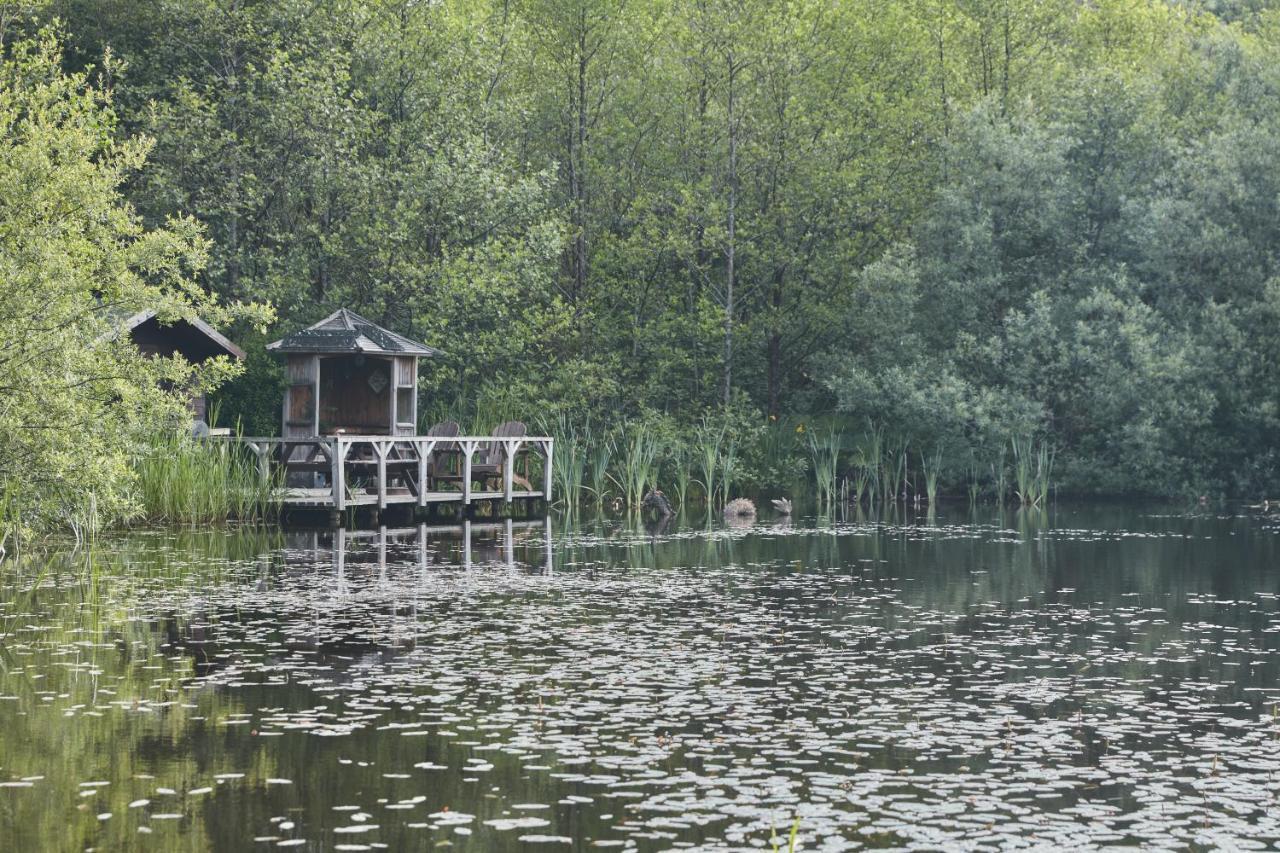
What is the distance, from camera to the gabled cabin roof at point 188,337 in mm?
29062

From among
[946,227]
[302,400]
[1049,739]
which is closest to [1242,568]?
[1049,739]

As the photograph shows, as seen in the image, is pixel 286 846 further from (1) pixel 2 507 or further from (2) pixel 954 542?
(2) pixel 954 542

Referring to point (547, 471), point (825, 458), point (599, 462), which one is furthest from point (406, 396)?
point (825, 458)

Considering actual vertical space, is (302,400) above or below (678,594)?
above

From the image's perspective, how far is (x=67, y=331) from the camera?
18.6 meters

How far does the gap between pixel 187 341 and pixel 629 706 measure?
21.7 m

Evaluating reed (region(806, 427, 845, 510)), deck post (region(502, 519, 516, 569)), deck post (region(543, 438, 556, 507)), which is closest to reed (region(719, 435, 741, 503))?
reed (region(806, 427, 845, 510))

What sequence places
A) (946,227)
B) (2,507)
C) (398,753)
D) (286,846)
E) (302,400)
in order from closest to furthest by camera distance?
(286,846) < (398,753) < (2,507) < (302,400) < (946,227)

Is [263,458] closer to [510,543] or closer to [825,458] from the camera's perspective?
[510,543]

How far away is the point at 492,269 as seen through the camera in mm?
36219

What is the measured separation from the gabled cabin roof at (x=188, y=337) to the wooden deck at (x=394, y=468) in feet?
7.50

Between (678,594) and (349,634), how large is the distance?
14.6ft

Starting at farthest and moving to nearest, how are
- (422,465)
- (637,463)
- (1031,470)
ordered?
(1031,470) < (637,463) < (422,465)

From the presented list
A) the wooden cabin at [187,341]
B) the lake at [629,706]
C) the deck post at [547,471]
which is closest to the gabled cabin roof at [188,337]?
the wooden cabin at [187,341]
